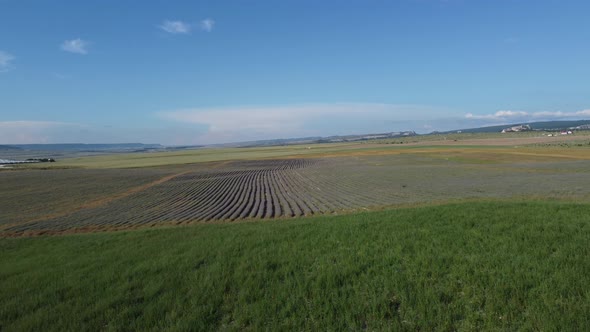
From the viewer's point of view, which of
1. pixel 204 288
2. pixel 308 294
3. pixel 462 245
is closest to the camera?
pixel 308 294

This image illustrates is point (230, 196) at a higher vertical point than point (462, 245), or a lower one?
lower

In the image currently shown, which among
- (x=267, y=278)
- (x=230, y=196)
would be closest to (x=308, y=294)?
(x=267, y=278)

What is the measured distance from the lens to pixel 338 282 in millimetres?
6227

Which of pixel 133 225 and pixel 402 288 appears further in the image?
pixel 133 225

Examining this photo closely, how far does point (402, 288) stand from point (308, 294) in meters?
1.65

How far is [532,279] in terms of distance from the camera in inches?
219

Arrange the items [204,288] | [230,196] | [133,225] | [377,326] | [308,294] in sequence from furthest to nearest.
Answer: [230,196] → [133,225] → [204,288] → [308,294] → [377,326]

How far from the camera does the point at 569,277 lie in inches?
217

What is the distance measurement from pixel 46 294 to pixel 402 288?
688 centimetres

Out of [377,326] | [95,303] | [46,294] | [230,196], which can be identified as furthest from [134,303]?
[230,196]

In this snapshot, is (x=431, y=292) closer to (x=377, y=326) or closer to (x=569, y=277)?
(x=377, y=326)

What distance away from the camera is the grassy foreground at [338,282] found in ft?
16.9

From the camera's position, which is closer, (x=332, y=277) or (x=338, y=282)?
(x=338, y=282)

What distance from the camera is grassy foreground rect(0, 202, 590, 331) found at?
5141mm
